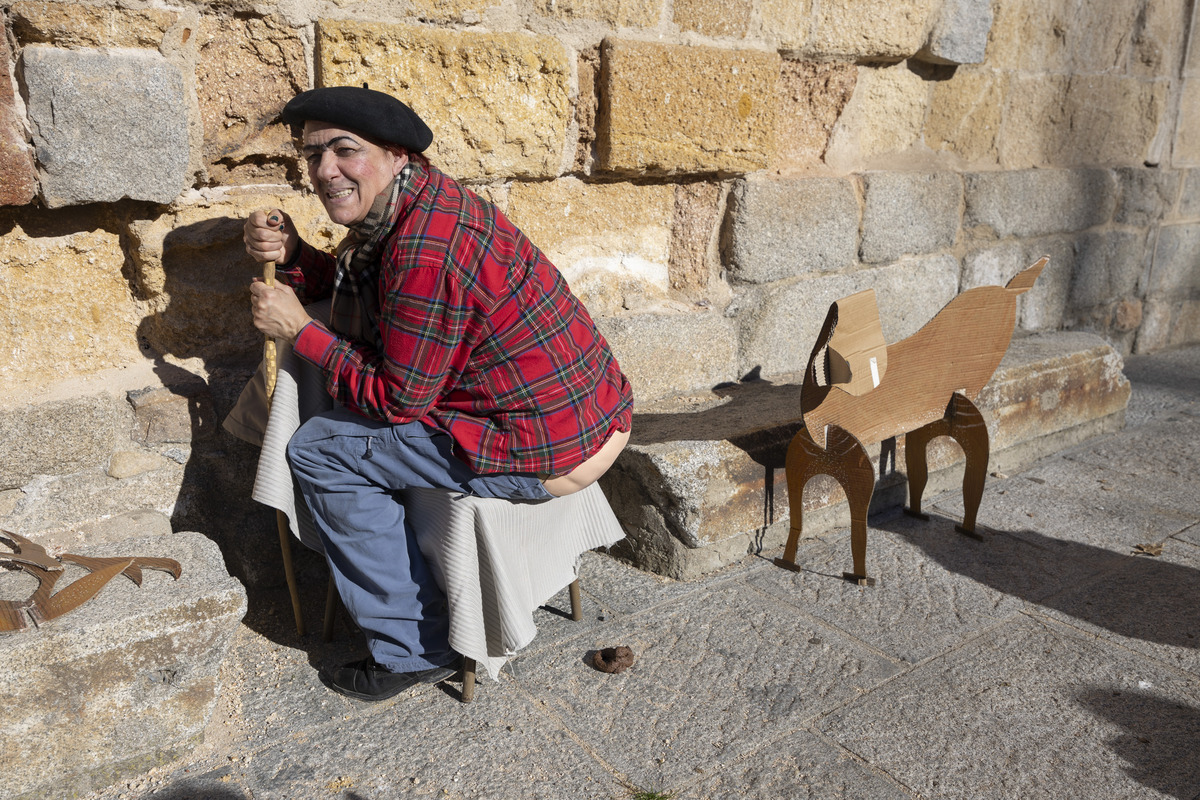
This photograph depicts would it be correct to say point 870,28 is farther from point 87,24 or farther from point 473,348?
point 87,24

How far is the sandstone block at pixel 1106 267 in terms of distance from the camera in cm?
486

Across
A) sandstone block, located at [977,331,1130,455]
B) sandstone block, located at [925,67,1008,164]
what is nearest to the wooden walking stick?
sandstone block, located at [977,331,1130,455]

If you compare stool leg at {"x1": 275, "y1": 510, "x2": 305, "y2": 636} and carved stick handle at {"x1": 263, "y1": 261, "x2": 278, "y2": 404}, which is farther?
stool leg at {"x1": 275, "y1": 510, "x2": 305, "y2": 636}

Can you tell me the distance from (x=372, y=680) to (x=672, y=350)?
1633 mm

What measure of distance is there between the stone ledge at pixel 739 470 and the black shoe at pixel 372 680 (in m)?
0.85

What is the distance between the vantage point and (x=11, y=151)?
6.67 feet

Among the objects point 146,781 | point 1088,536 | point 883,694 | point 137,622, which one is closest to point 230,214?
point 137,622

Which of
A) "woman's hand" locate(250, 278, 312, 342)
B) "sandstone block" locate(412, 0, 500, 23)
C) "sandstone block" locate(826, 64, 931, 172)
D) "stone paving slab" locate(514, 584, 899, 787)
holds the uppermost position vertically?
"sandstone block" locate(412, 0, 500, 23)

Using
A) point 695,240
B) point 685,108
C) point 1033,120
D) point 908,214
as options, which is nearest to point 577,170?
point 685,108

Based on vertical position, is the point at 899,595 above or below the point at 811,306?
below

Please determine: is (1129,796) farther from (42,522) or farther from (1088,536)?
(42,522)

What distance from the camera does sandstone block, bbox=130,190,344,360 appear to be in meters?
2.37

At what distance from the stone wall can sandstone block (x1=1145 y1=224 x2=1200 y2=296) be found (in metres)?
0.73

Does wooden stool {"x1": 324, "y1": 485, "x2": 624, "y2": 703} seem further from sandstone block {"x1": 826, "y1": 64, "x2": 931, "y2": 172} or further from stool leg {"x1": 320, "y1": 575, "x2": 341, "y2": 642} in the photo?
sandstone block {"x1": 826, "y1": 64, "x2": 931, "y2": 172}
